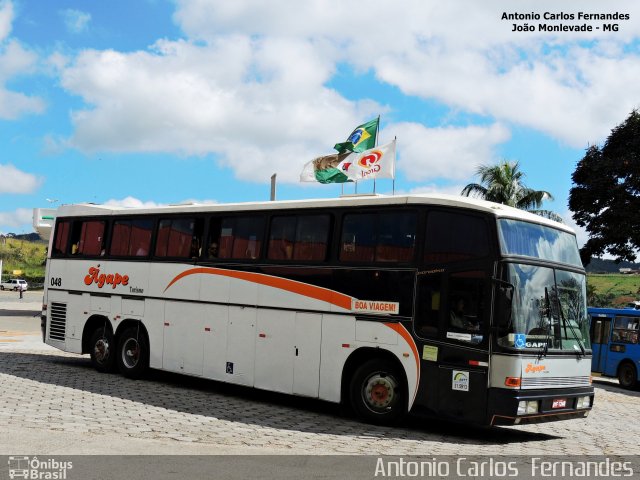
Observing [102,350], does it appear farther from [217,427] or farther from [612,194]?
[612,194]

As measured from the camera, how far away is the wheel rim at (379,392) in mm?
11773

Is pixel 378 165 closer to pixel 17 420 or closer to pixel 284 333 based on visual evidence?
pixel 284 333

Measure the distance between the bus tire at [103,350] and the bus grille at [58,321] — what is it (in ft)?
3.69

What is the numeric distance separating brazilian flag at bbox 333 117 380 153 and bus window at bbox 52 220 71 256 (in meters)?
12.6

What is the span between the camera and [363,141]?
2911cm

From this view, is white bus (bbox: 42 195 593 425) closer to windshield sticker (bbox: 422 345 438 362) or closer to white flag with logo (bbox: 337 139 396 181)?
windshield sticker (bbox: 422 345 438 362)

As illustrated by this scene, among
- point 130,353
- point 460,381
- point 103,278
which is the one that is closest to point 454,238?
point 460,381

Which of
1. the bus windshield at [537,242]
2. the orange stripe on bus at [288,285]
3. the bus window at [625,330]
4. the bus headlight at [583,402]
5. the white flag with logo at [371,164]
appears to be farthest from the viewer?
the white flag with logo at [371,164]

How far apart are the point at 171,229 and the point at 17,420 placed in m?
6.47

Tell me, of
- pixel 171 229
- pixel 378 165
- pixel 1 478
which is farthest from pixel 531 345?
pixel 378 165

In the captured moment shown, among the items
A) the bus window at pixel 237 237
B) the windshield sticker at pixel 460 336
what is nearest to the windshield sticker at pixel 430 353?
the windshield sticker at pixel 460 336

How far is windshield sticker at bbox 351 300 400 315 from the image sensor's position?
11.8 meters

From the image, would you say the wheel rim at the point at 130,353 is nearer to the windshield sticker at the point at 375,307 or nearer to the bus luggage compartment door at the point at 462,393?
the windshield sticker at the point at 375,307

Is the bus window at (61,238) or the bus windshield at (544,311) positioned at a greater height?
the bus window at (61,238)
